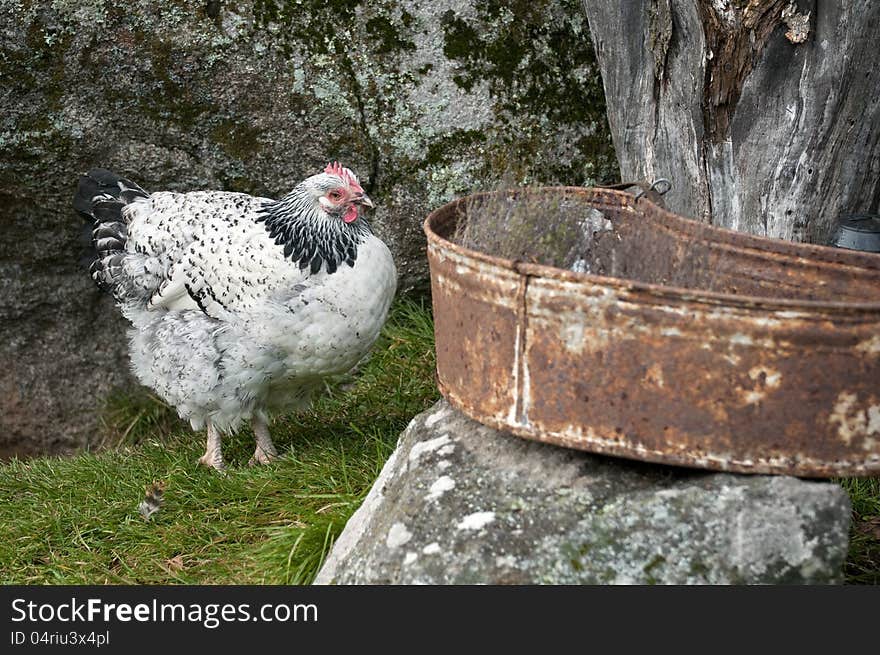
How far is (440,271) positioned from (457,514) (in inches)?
29.5

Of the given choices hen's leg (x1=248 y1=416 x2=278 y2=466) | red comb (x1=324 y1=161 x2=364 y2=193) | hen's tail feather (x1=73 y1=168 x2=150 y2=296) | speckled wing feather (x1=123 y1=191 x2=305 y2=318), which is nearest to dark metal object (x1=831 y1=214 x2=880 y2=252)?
red comb (x1=324 y1=161 x2=364 y2=193)

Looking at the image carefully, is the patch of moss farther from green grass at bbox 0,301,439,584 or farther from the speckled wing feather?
green grass at bbox 0,301,439,584

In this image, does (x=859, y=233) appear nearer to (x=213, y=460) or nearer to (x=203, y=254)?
(x=203, y=254)

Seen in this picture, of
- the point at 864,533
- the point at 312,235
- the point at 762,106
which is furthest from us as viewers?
the point at 312,235

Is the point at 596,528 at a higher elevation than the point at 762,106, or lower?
lower

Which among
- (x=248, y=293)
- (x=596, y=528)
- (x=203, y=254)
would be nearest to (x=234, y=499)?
(x=248, y=293)

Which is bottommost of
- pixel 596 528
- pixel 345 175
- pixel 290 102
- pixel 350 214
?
pixel 596 528

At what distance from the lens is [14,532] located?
162 inches

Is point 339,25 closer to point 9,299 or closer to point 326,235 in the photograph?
point 326,235

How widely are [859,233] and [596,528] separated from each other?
61.4 inches

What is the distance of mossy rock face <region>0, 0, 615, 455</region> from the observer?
4.76m

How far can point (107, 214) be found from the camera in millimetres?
4582

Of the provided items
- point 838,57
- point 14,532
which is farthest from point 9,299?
point 838,57

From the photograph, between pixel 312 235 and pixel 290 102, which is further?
pixel 290 102
